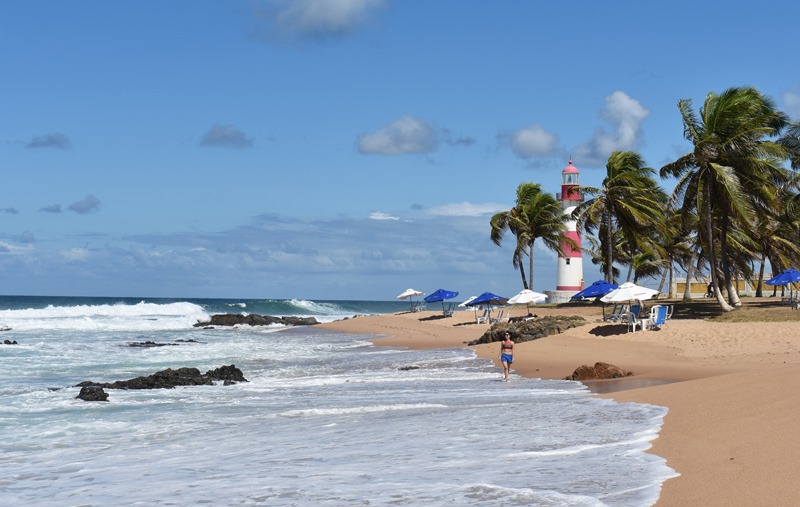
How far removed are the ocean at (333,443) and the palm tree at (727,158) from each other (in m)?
13.6

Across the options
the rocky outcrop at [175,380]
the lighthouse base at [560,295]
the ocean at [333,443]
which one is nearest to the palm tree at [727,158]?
the ocean at [333,443]

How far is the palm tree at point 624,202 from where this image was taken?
1633 inches

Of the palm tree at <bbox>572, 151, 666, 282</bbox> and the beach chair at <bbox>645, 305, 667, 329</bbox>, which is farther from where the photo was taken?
the palm tree at <bbox>572, 151, 666, 282</bbox>

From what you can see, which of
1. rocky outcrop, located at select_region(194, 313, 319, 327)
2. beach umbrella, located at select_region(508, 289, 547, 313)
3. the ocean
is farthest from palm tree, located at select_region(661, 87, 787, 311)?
rocky outcrop, located at select_region(194, 313, 319, 327)

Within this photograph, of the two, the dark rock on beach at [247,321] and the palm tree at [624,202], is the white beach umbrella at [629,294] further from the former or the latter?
the dark rock on beach at [247,321]

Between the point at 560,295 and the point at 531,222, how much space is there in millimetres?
7055

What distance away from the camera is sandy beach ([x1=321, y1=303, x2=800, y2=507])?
22.9 feet

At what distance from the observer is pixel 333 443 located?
1030cm

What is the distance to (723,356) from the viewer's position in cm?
1975

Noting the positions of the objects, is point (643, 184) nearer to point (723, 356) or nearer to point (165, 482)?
point (723, 356)

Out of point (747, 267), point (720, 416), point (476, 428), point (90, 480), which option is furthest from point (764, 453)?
point (747, 267)

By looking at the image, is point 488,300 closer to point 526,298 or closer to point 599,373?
point 526,298

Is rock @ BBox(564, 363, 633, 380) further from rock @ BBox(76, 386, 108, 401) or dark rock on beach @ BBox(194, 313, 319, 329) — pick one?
dark rock on beach @ BBox(194, 313, 319, 329)

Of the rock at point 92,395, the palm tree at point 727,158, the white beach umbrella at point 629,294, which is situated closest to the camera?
the rock at point 92,395
